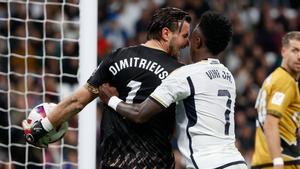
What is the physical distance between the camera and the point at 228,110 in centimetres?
564

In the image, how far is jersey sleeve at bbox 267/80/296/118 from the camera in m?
7.43

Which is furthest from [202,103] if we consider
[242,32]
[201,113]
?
[242,32]

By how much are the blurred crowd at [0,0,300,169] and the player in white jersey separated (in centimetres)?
199

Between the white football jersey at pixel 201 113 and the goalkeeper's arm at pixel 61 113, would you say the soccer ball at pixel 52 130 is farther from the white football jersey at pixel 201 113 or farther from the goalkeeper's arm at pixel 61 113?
the white football jersey at pixel 201 113

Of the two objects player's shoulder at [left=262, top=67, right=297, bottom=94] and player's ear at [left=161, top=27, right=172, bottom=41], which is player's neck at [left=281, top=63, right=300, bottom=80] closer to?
player's shoulder at [left=262, top=67, right=297, bottom=94]

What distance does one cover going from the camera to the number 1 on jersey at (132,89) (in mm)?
5711

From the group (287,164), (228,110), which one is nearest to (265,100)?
(287,164)

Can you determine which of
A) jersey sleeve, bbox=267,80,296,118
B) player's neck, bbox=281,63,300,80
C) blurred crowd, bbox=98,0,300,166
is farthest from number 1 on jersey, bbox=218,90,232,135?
blurred crowd, bbox=98,0,300,166

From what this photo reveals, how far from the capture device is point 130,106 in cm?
555

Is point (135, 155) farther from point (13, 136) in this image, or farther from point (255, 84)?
point (255, 84)

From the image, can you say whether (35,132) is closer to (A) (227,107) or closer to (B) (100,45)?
(A) (227,107)

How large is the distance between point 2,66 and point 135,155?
3.69 m

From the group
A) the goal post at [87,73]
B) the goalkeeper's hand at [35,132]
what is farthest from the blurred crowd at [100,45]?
the goalkeeper's hand at [35,132]

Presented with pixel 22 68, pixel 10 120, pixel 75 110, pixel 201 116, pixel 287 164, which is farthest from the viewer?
pixel 22 68
